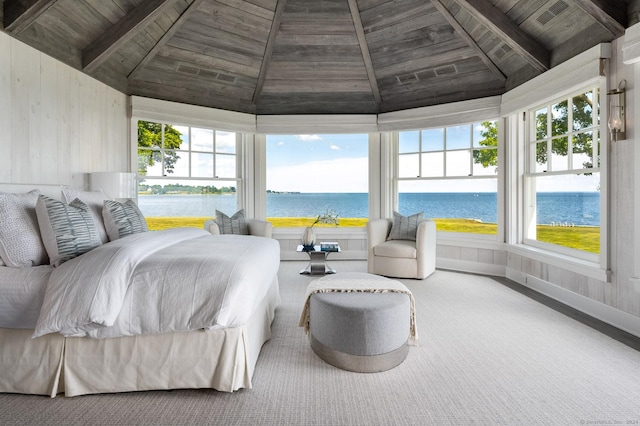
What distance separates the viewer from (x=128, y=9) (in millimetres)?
3807

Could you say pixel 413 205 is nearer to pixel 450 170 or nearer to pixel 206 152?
pixel 450 170

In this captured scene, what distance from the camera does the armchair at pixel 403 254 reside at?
4543mm

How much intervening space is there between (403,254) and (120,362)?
3.39 m

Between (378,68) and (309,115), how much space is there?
1.26 meters

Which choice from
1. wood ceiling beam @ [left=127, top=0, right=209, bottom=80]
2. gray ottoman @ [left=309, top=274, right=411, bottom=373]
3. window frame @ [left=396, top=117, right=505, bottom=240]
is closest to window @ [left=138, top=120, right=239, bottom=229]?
wood ceiling beam @ [left=127, top=0, right=209, bottom=80]

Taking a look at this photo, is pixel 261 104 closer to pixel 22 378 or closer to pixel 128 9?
pixel 128 9

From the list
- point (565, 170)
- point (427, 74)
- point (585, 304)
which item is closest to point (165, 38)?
point (427, 74)

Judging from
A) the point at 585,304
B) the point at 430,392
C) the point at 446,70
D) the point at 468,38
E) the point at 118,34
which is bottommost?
the point at 430,392

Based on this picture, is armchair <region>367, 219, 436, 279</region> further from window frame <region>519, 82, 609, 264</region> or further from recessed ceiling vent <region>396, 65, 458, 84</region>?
recessed ceiling vent <region>396, 65, 458, 84</region>

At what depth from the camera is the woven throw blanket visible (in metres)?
2.47

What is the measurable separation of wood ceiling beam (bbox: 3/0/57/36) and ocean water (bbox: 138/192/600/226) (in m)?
2.46

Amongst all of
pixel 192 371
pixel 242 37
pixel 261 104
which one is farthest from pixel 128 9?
pixel 192 371

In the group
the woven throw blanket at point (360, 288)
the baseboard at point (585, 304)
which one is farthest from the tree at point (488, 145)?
the woven throw blanket at point (360, 288)

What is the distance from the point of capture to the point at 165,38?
455 centimetres
